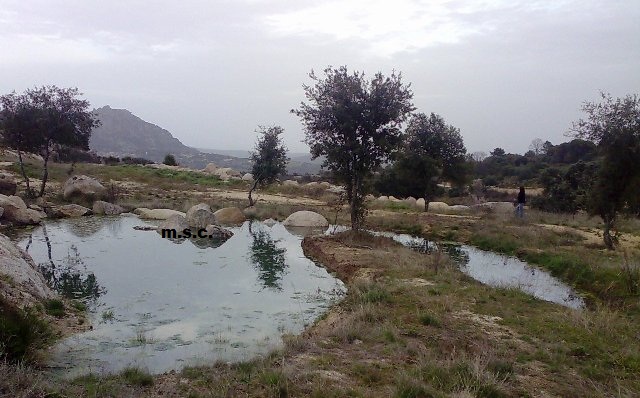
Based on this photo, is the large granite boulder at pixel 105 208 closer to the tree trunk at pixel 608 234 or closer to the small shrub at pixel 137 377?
the small shrub at pixel 137 377

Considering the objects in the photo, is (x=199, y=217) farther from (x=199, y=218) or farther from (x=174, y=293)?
(x=174, y=293)

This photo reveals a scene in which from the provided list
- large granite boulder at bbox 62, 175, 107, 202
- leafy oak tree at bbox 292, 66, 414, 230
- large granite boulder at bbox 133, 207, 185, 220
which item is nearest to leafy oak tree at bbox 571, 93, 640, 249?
leafy oak tree at bbox 292, 66, 414, 230

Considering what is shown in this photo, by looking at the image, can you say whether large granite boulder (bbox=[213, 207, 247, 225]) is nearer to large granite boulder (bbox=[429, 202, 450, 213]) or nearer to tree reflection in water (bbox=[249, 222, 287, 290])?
tree reflection in water (bbox=[249, 222, 287, 290])

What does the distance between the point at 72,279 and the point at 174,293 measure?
3.63m

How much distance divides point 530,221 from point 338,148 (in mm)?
15154

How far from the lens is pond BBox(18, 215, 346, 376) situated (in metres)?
9.86

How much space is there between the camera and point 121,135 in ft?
635

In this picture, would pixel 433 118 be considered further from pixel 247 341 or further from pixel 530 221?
pixel 247 341

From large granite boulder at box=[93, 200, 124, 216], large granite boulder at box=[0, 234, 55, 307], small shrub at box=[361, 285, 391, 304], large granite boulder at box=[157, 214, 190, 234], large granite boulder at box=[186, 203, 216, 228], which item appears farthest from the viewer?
large granite boulder at box=[93, 200, 124, 216]

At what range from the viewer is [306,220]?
30688mm

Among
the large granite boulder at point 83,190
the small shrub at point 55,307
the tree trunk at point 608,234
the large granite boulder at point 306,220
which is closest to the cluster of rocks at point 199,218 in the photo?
the large granite boulder at point 306,220

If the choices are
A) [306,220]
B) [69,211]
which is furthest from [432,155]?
[69,211]

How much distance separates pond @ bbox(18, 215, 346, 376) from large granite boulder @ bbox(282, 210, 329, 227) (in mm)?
5370

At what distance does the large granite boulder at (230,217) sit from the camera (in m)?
31.2
